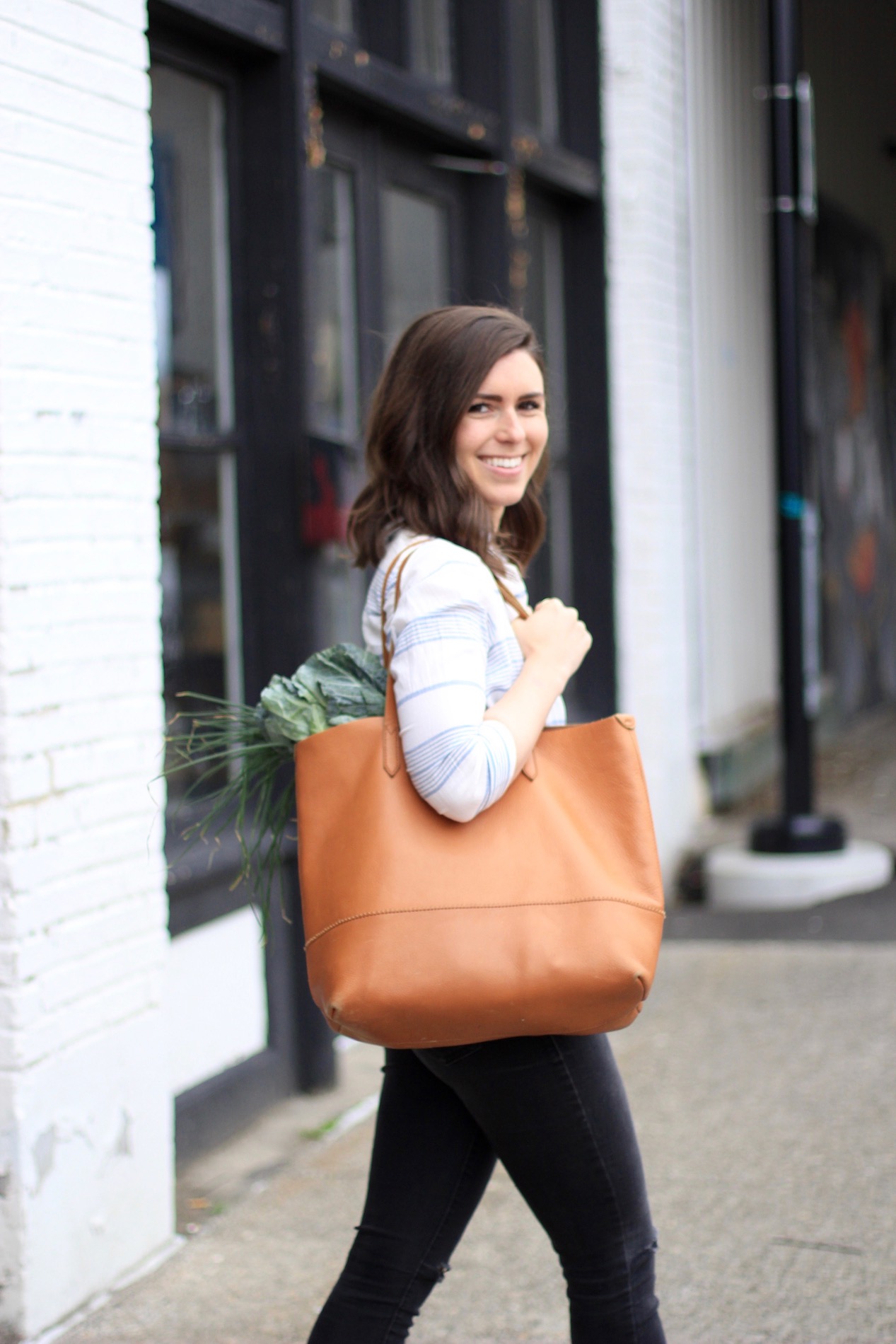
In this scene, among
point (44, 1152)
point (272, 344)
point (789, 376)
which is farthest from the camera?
point (789, 376)

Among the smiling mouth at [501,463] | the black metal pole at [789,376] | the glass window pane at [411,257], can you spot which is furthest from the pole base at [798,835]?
the smiling mouth at [501,463]

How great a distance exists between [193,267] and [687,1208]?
2.61 metres

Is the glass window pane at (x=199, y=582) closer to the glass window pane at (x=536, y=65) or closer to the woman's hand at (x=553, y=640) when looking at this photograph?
the woman's hand at (x=553, y=640)

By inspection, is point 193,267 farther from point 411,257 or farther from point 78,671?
point 78,671

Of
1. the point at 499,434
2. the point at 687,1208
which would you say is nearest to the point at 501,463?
the point at 499,434

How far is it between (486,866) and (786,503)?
420 cm

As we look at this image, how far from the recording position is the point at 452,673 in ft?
6.12

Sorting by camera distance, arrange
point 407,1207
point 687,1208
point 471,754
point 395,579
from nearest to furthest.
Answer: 1. point 471,754
2. point 395,579
3. point 407,1207
4. point 687,1208

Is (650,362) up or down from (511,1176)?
up

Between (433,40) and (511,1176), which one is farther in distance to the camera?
(433,40)

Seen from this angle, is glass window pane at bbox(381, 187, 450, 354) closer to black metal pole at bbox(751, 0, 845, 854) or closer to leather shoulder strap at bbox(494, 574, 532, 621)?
black metal pole at bbox(751, 0, 845, 854)

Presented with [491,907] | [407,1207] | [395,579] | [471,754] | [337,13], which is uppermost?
[337,13]

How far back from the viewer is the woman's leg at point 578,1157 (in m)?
1.96

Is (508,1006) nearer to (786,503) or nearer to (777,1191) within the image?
(777,1191)
